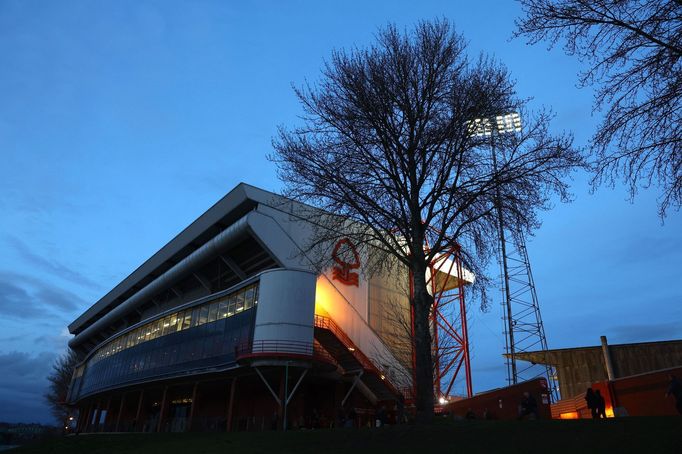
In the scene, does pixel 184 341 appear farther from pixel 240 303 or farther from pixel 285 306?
pixel 285 306

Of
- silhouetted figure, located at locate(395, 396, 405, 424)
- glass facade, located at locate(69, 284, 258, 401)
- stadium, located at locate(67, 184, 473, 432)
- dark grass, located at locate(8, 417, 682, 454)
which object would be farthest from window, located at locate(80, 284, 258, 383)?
dark grass, located at locate(8, 417, 682, 454)

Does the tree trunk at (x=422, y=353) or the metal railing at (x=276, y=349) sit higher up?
the metal railing at (x=276, y=349)

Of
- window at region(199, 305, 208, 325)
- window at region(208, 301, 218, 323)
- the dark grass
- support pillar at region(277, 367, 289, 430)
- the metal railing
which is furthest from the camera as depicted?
window at region(199, 305, 208, 325)

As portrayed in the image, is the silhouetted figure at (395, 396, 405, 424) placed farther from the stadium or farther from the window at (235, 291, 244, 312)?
the window at (235, 291, 244, 312)

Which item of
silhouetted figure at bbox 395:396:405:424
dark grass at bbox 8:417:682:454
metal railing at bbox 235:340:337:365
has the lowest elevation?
dark grass at bbox 8:417:682:454

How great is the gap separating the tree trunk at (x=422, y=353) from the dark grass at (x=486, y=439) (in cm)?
117

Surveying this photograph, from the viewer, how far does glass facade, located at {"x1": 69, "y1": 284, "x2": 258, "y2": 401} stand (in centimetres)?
3269

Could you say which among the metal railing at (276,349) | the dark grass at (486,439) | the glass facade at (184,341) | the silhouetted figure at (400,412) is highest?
the glass facade at (184,341)

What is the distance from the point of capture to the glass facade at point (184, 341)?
107ft

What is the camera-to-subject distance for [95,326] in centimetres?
7300

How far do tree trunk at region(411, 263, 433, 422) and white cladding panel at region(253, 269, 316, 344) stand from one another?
15167 mm

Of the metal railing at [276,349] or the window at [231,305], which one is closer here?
the metal railing at [276,349]

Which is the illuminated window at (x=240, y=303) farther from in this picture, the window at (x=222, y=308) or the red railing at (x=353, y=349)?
the red railing at (x=353, y=349)

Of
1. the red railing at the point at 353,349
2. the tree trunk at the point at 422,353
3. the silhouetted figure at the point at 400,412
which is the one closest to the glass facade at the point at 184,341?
the red railing at the point at 353,349
